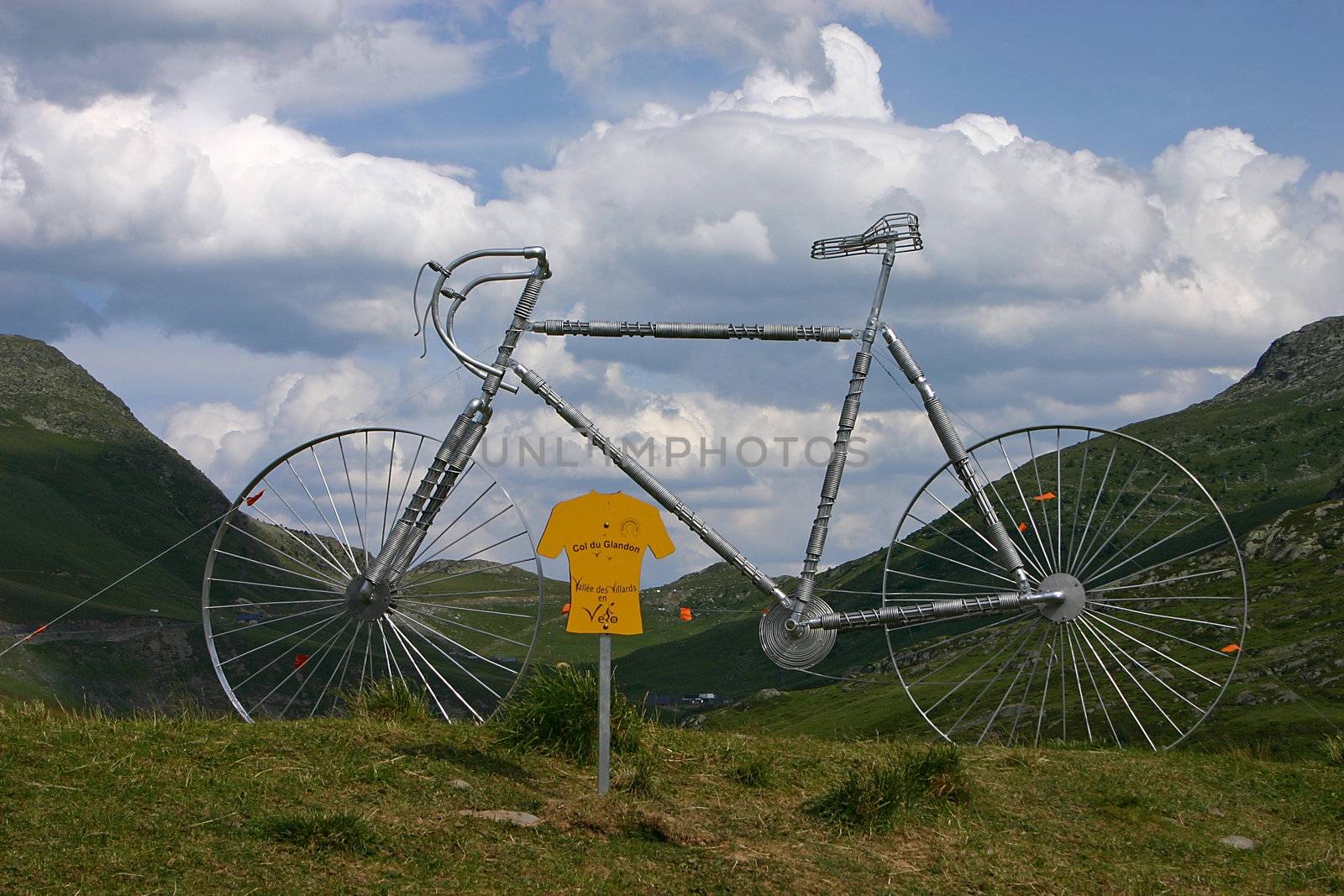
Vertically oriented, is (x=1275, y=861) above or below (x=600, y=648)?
below

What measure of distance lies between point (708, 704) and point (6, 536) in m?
115

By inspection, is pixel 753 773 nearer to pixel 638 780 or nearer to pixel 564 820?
pixel 638 780

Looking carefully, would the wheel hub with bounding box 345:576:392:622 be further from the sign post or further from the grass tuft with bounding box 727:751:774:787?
the grass tuft with bounding box 727:751:774:787

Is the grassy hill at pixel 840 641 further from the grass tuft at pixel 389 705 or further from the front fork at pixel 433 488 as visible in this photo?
the grass tuft at pixel 389 705

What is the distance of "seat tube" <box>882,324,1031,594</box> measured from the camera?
1831cm

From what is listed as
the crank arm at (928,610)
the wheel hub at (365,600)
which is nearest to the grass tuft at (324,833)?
the wheel hub at (365,600)

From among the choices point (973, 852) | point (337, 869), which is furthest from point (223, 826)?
point (973, 852)

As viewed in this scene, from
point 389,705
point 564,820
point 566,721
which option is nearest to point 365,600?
point 389,705

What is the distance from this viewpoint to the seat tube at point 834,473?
60.1ft

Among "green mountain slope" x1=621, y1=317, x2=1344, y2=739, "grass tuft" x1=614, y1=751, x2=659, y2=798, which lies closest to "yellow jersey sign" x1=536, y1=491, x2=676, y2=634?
"grass tuft" x1=614, y1=751, x2=659, y2=798

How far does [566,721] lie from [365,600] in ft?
15.2

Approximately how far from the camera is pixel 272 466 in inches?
666

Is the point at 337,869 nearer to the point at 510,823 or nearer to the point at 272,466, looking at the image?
the point at 510,823

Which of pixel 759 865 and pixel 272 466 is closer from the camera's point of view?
pixel 759 865
